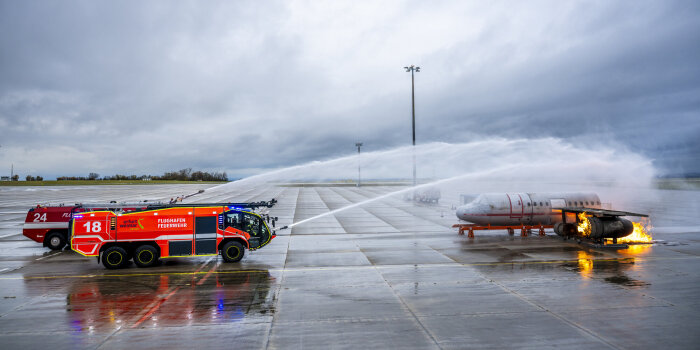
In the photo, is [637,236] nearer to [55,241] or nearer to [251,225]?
[251,225]

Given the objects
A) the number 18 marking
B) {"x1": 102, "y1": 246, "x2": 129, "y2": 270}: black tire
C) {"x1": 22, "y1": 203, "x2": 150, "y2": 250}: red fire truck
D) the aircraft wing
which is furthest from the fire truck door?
the aircraft wing

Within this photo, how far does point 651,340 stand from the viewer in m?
10.9

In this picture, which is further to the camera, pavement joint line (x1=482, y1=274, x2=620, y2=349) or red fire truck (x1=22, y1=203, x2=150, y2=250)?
red fire truck (x1=22, y1=203, x2=150, y2=250)

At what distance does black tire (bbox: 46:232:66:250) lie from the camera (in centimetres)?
2494

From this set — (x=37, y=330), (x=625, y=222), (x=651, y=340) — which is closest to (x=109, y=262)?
(x=37, y=330)

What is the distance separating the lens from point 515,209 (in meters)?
29.1

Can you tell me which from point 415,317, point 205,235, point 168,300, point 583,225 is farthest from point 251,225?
point 583,225

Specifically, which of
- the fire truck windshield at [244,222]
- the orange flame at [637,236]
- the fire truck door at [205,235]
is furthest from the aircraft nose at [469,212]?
the fire truck door at [205,235]

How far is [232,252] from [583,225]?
76.2 feet

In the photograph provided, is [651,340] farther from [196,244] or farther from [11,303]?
[11,303]

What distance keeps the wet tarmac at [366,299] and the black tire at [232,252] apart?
2.73 ft

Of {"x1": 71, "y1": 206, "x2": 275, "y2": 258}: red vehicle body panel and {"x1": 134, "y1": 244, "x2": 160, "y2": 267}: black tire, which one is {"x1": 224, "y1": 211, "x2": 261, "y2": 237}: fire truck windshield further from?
{"x1": 134, "y1": 244, "x2": 160, "y2": 267}: black tire

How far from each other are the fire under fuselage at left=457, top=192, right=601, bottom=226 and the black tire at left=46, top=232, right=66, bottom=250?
94.0 ft

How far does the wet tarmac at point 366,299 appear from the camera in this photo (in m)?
11.2
